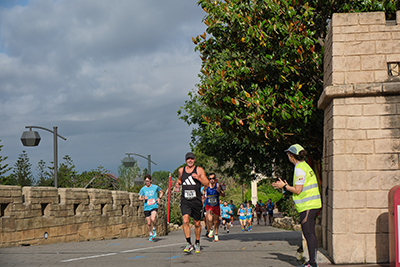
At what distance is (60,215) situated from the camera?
13.0 meters

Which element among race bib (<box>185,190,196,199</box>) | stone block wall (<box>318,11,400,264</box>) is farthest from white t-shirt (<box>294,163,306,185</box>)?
race bib (<box>185,190,196,199</box>)

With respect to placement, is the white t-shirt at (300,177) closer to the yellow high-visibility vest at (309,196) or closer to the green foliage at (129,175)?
the yellow high-visibility vest at (309,196)

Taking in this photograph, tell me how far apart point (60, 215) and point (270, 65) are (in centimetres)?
707

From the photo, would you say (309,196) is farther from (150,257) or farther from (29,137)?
(29,137)

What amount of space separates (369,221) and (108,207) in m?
10.6

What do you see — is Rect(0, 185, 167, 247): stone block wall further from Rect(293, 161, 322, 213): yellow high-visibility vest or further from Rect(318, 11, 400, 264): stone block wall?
Rect(318, 11, 400, 264): stone block wall

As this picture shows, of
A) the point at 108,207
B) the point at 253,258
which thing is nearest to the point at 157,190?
the point at 108,207

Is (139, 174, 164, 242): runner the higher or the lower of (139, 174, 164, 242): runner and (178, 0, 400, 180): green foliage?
the lower

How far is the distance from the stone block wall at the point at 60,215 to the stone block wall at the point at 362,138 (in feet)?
24.7

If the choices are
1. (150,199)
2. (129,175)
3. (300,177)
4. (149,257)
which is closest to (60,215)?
(150,199)

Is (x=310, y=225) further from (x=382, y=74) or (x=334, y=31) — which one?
(x=334, y=31)

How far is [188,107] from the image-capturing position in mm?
26594

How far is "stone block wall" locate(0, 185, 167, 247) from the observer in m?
11.2

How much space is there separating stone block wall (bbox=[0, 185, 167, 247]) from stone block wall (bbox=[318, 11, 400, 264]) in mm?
7518
